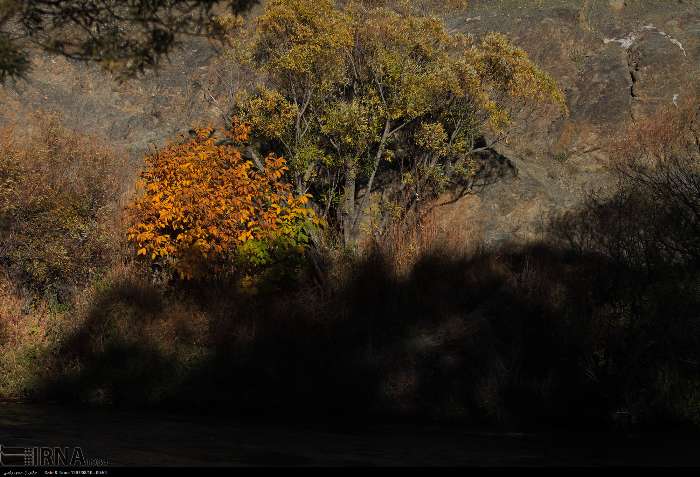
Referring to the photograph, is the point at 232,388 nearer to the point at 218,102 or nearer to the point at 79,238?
the point at 79,238

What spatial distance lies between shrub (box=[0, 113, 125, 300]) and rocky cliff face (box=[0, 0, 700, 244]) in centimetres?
429

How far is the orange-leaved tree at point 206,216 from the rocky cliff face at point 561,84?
18.6ft

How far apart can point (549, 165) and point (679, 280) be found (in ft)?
36.1

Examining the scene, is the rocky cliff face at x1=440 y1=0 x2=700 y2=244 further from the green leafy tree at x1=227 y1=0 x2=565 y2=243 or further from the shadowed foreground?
the shadowed foreground

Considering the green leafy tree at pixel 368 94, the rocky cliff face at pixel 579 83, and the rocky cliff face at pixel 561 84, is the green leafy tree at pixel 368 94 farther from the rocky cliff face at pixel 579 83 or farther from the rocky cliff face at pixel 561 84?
the rocky cliff face at pixel 561 84

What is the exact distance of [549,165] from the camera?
27.2 metres

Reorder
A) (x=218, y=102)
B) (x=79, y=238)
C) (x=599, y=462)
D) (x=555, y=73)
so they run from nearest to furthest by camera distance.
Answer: (x=599, y=462)
(x=79, y=238)
(x=218, y=102)
(x=555, y=73)

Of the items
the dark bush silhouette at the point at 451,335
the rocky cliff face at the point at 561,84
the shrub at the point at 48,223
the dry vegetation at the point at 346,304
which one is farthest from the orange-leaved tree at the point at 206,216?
the rocky cliff face at the point at 561,84

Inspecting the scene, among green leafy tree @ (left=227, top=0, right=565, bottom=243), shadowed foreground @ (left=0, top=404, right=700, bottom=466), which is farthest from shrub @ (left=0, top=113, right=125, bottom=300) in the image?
shadowed foreground @ (left=0, top=404, right=700, bottom=466)

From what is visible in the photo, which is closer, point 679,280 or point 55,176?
point 679,280

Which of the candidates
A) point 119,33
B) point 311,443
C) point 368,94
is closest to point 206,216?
point 368,94

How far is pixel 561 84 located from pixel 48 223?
18323 millimetres

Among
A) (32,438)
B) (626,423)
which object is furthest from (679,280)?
(32,438)

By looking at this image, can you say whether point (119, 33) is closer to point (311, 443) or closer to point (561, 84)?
point (311, 443)
